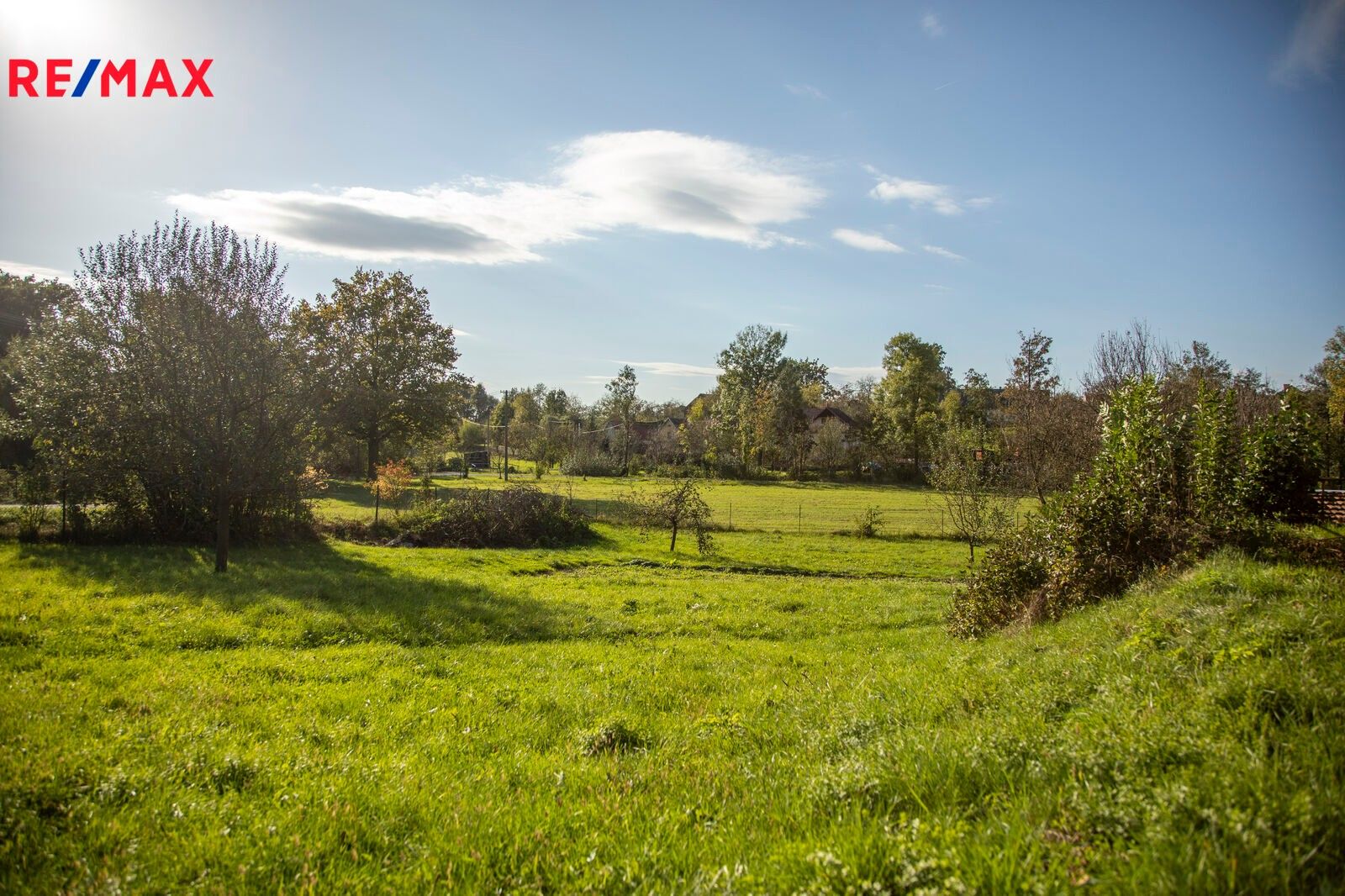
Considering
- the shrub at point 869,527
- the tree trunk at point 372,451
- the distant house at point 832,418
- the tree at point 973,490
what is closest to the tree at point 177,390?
the tree at point 973,490

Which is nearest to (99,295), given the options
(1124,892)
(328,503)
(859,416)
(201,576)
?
(201,576)

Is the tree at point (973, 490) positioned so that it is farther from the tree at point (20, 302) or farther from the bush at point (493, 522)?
the tree at point (20, 302)

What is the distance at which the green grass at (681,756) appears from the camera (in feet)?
10.7

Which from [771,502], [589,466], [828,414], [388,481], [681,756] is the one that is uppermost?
[828,414]

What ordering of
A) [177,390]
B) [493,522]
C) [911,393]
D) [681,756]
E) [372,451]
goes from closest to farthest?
[681,756] < [177,390] < [493,522] < [372,451] < [911,393]

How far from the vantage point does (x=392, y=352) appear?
4912cm

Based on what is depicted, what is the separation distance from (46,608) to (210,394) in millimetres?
5972

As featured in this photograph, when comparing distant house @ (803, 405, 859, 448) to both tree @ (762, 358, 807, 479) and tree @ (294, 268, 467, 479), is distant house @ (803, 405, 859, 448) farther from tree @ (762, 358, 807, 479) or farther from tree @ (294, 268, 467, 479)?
tree @ (294, 268, 467, 479)

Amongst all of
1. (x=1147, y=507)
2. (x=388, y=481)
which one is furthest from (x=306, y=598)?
(x=388, y=481)

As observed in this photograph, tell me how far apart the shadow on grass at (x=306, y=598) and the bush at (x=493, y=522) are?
7.38 meters

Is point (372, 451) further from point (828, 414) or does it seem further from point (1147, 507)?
point (828, 414)

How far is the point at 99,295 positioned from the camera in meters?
18.8

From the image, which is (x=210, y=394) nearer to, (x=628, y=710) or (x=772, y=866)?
(x=628, y=710)

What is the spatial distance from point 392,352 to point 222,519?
36.9 meters
